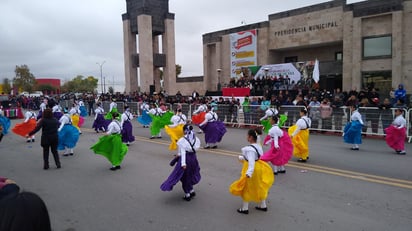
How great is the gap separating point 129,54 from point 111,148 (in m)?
36.8

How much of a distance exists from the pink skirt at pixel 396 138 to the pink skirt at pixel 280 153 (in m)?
4.50

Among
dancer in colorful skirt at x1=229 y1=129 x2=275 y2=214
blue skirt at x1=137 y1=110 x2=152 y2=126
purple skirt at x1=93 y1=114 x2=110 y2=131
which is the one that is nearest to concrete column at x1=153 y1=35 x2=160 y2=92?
blue skirt at x1=137 y1=110 x2=152 y2=126

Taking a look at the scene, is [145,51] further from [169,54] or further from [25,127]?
[25,127]

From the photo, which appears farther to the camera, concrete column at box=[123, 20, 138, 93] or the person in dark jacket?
concrete column at box=[123, 20, 138, 93]

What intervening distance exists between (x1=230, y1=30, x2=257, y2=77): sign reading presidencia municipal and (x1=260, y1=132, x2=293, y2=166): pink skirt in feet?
95.2

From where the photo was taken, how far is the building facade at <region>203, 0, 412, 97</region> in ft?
84.2

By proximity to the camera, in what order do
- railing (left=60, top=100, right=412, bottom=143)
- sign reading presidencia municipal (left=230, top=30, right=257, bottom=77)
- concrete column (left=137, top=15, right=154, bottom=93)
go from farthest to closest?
1. concrete column (left=137, top=15, right=154, bottom=93)
2. sign reading presidencia municipal (left=230, top=30, right=257, bottom=77)
3. railing (left=60, top=100, right=412, bottom=143)

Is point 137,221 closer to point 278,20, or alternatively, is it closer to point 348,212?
point 348,212

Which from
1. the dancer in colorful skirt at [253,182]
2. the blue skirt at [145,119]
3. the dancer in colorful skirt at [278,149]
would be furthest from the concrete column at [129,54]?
the dancer in colorful skirt at [253,182]

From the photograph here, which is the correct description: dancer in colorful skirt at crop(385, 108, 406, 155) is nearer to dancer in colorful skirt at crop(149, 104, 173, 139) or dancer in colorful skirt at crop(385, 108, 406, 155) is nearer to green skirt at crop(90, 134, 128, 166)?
green skirt at crop(90, 134, 128, 166)

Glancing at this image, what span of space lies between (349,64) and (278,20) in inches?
364

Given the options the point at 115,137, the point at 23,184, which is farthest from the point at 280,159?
the point at 23,184

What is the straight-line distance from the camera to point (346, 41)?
1123 inches

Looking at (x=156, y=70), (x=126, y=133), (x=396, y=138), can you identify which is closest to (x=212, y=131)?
(x=126, y=133)
